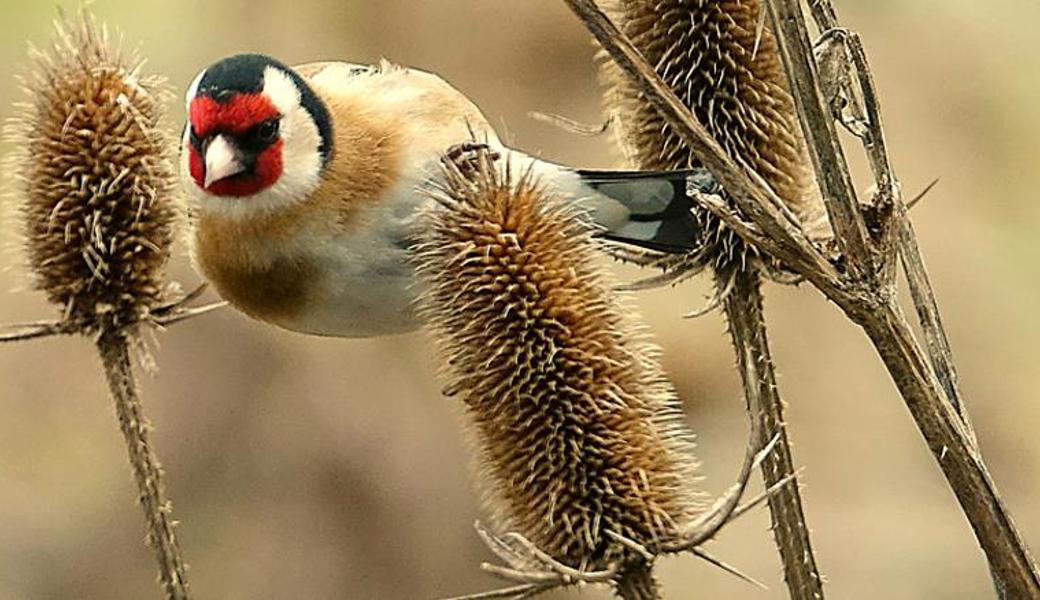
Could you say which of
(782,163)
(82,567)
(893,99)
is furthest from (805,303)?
(782,163)

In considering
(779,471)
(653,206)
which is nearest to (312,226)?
(653,206)

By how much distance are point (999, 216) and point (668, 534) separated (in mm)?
2850

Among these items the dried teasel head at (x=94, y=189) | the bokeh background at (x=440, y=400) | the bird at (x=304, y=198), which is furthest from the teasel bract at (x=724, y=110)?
the bokeh background at (x=440, y=400)

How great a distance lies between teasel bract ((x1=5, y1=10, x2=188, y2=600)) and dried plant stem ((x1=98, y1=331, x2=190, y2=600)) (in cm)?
4

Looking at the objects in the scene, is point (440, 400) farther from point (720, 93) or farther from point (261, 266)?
point (720, 93)

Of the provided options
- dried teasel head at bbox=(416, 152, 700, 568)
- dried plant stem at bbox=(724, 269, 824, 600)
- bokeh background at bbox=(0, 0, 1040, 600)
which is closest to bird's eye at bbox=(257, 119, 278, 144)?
dried teasel head at bbox=(416, 152, 700, 568)

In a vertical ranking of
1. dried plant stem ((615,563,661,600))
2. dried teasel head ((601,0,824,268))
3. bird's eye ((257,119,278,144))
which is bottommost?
dried plant stem ((615,563,661,600))

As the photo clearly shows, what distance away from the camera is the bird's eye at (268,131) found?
5.39ft

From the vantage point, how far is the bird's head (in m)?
1.59

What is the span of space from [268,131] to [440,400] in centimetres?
193

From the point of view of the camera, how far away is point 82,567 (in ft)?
11.5

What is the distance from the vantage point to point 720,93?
1.47 meters

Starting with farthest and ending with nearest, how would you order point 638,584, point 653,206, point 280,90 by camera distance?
point 280,90, point 653,206, point 638,584

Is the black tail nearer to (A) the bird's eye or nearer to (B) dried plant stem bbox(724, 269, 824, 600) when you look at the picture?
(B) dried plant stem bbox(724, 269, 824, 600)
